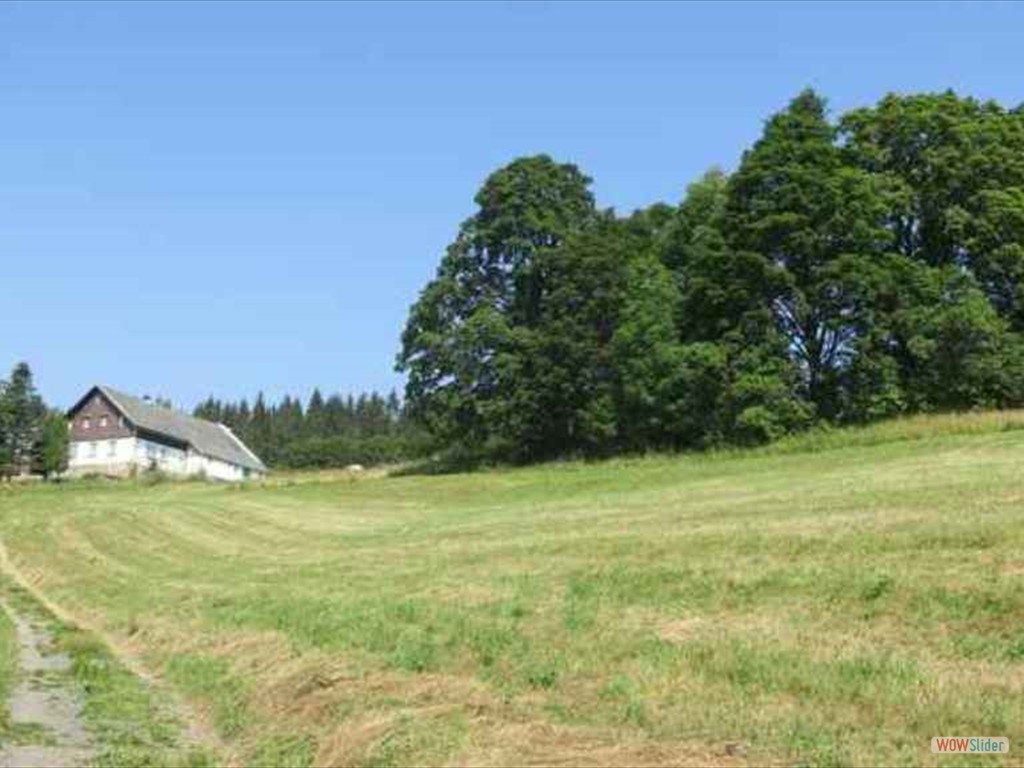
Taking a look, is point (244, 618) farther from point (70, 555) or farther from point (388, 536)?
point (70, 555)

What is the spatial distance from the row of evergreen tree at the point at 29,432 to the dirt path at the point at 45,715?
291ft

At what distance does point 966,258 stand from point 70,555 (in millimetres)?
38783

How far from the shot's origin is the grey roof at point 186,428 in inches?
4321

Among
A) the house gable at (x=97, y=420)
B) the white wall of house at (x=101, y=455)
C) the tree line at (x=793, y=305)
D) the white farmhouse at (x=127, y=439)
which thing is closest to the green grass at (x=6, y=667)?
the tree line at (x=793, y=305)

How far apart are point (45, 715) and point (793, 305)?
1709 inches

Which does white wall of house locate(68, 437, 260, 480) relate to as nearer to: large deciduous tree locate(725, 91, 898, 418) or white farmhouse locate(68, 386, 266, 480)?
white farmhouse locate(68, 386, 266, 480)

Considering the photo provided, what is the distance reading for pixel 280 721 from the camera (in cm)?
1239

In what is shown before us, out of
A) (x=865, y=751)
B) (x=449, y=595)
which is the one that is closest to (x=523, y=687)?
(x=865, y=751)

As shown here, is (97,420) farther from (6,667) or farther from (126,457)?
(6,667)

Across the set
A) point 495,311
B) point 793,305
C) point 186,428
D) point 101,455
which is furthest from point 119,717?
point 186,428

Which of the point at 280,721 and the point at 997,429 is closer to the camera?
the point at 280,721

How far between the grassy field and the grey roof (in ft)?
267

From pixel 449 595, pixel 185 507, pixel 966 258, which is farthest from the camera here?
pixel 966 258

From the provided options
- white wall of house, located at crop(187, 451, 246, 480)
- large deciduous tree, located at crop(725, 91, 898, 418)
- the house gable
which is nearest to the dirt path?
large deciduous tree, located at crop(725, 91, 898, 418)
